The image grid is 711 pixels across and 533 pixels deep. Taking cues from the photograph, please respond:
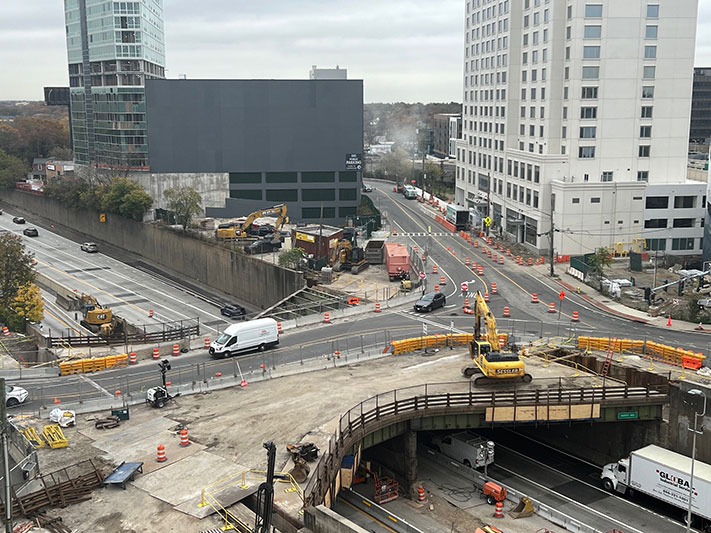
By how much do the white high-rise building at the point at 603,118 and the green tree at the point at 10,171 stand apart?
364ft

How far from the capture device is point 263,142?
107312 millimetres

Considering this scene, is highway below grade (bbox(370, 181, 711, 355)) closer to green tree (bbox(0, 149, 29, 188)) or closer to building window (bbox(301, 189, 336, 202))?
building window (bbox(301, 189, 336, 202))

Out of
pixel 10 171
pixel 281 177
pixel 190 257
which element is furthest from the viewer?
pixel 10 171

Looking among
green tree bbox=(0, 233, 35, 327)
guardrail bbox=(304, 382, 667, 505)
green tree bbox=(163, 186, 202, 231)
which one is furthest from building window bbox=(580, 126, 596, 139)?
green tree bbox=(0, 233, 35, 327)

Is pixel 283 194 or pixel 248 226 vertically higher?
pixel 283 194

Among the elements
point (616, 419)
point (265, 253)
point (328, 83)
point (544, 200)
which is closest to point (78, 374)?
point (616, 419)

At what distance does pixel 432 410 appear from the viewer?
36.2 metres

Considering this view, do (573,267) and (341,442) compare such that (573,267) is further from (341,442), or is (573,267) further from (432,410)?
(341,442)

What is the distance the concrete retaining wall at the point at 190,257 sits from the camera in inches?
3078

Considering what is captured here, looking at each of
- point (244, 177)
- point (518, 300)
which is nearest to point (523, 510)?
point (518, 300)

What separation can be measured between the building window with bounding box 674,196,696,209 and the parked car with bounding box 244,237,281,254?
42710 mm

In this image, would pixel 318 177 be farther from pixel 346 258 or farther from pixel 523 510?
pixel 523 510

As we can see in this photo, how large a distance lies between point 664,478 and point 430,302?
27.2m

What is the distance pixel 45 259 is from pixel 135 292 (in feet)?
75.6
